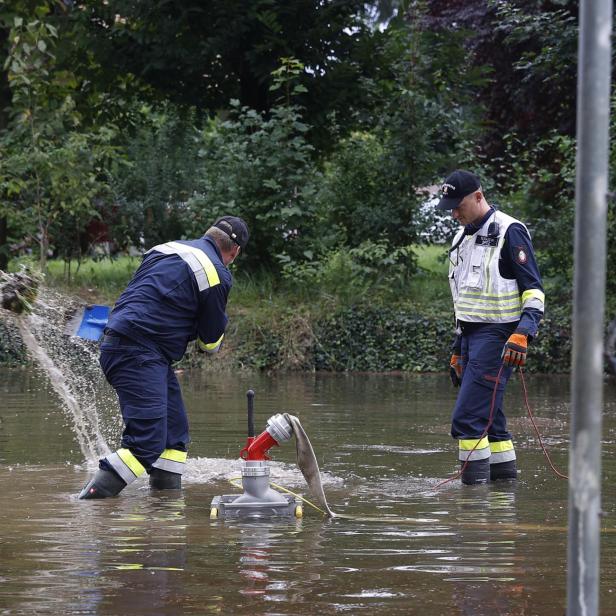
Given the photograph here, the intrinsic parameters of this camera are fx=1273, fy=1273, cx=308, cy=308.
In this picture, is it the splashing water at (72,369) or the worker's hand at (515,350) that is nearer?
the worker's hand at (515,350)

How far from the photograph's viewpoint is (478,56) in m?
23.9

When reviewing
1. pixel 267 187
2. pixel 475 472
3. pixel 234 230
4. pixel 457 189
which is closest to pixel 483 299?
pixel 457 189

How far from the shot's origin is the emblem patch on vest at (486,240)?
26.6 ft

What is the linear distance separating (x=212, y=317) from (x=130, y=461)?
3.19 ft

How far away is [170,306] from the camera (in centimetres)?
759

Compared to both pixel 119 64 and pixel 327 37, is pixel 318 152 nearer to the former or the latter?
pixel 327 37

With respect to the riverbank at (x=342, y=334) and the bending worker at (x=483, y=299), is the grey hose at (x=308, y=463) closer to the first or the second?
the bending worker at (x=483, y=299)

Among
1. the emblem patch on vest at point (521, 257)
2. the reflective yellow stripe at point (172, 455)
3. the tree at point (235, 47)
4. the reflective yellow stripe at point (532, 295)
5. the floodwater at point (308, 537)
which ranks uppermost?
the tree at point (235, 47)

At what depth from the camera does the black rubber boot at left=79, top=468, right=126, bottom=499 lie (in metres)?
7.45

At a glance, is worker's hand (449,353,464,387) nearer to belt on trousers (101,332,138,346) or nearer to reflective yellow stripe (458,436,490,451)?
reflective yellow stripe (458,436,490,451)

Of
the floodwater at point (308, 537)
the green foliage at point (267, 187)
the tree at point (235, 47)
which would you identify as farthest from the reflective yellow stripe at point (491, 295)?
the tree at point (235, 47)

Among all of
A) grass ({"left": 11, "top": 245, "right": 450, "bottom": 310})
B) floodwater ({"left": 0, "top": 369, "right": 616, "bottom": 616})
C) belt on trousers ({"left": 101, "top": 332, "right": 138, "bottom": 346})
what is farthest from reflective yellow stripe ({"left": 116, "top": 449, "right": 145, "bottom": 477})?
grass ({"left": 11, "top": 245, "right": 450, "bottom": 310})

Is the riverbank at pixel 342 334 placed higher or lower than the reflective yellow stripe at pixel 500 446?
higher

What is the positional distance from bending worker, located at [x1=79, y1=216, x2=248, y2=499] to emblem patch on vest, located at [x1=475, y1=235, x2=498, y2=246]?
1546 mm
